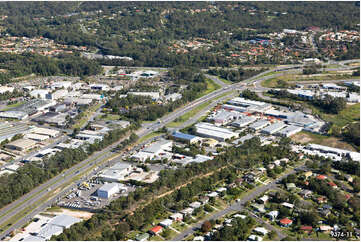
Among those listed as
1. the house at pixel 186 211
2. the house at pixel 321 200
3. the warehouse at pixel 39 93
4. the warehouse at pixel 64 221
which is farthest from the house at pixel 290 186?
the warehouse at pixel 39 93

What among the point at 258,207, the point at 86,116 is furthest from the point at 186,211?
the point at 86,116

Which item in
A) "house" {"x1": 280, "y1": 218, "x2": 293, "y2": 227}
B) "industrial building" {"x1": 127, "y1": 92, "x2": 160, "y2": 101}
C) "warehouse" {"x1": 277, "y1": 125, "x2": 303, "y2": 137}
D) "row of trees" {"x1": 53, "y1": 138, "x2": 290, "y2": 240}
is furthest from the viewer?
"industrial building" {"x1": 127, "y1": 92, "x2": 160, "y2": 101}

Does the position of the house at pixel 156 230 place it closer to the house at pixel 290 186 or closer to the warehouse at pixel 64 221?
the warehouse at pixel 64 221

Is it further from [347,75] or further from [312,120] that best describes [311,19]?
[312,120]

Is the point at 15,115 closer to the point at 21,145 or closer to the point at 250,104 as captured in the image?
the point at 21,145

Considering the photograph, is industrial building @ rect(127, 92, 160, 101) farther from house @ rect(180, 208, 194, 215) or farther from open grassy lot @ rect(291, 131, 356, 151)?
house @ rect(180, 208, 194, 215)

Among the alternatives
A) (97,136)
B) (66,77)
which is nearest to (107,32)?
(66,77)

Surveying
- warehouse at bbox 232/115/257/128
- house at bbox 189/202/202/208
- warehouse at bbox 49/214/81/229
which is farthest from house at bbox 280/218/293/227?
warehouse at bbox 232/115/257/128
